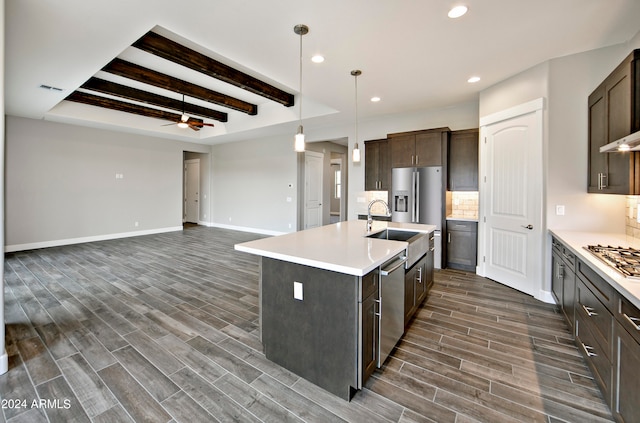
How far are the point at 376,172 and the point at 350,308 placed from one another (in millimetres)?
4373

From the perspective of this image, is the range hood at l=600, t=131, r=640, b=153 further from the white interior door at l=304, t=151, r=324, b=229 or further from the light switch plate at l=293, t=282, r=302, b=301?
the white interior door at l=304, t=151, r=324, b=229

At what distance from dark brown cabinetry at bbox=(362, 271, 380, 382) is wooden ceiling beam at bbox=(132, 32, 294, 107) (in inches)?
140

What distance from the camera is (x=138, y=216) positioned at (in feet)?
26.1

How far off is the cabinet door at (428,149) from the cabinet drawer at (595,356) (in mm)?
3017

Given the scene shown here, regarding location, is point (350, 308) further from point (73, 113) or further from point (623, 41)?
point (73, 113)

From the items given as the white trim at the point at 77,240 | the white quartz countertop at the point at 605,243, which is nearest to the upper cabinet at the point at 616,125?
the white quartz countertop at the point at 605,243

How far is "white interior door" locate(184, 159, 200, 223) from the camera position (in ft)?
33.7

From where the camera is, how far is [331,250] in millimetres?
2164

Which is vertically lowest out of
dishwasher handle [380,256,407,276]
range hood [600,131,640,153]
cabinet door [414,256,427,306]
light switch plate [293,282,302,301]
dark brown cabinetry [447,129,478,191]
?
cabinet door [414,256,427,306]

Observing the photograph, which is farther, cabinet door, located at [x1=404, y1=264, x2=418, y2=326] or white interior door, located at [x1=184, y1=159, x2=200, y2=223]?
white interior door, located at [x1=184, y1=159, x2=200, y2=223]

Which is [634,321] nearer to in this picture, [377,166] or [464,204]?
[464,204]

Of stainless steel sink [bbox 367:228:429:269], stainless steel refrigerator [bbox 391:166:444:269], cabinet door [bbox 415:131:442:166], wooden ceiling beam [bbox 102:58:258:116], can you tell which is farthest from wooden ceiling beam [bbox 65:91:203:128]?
stainless steel sink [bbox 367:228:429:269]

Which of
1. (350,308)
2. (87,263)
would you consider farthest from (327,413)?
(87,263)

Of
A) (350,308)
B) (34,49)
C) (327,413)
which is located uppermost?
(34,49)
